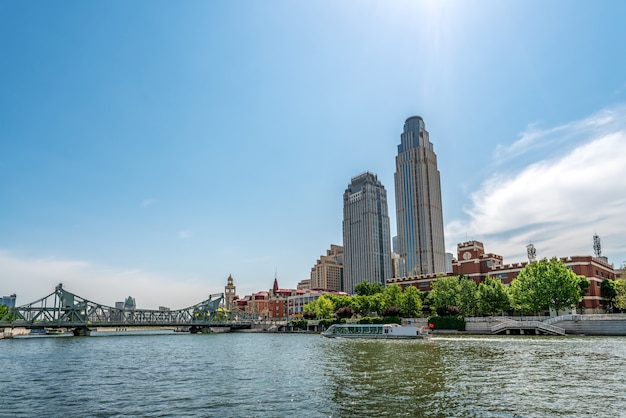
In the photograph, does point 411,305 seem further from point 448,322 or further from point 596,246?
point 596,246

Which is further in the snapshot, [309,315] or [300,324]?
[309,315]

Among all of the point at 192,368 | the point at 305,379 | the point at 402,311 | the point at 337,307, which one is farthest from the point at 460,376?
the point at 337,307

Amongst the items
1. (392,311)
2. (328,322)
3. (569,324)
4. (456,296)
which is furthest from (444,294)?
(328,322)

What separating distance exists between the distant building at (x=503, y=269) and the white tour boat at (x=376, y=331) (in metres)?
51.2

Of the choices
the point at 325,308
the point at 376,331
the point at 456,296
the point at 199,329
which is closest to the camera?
the point at 376,331

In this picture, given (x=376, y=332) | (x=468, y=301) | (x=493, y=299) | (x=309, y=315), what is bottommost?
(x=376, y=332)

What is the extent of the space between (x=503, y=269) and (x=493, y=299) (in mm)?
29008

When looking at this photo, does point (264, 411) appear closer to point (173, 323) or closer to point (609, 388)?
point (609, 388)

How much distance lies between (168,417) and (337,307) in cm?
13949

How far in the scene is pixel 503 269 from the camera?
13750cm

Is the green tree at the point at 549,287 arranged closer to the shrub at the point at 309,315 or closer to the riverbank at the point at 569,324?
the riverbank at the point at 569,324

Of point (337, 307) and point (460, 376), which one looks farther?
point (337, 307)

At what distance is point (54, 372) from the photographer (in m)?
42.9

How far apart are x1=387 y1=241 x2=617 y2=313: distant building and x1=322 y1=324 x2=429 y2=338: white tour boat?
5117 cm
